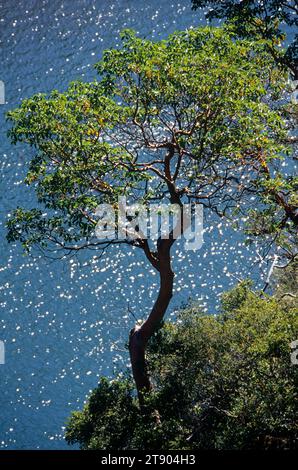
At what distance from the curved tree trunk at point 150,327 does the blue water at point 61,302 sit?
341cm

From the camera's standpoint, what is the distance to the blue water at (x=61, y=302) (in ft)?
67.1

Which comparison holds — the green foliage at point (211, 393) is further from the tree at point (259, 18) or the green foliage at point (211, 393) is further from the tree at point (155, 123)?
the tree at point (259, 18)

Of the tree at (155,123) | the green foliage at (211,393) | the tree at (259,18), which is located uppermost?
the tree at (259,18)

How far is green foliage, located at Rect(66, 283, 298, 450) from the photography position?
11.1 m

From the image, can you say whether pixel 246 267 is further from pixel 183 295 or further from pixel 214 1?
pixel 214 1

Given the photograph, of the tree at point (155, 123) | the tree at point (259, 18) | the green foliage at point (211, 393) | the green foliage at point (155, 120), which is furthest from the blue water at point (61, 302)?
the tree at point (259, 18)

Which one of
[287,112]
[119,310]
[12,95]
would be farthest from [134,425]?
[12,95]

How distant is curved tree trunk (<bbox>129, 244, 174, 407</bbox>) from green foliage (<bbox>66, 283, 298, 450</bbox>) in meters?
0.33

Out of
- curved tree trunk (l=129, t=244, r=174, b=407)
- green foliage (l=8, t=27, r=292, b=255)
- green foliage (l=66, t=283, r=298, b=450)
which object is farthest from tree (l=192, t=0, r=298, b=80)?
green foliage (l=66, t=283, r=298, b=450)

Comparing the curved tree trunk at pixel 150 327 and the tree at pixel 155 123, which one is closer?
the tree at pixel 155 123

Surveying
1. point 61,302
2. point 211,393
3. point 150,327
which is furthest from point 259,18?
point 61,302
